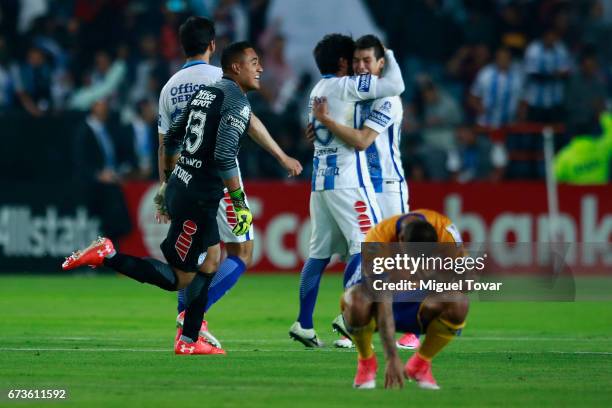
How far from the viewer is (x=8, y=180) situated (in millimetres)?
19922

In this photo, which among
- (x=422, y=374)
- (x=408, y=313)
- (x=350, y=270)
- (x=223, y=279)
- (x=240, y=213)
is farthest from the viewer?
(x=223, y=279)

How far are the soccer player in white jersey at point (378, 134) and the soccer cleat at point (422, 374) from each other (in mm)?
2491

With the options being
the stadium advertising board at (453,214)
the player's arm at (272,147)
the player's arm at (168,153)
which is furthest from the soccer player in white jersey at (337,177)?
the stadium advertising board at (453,214)

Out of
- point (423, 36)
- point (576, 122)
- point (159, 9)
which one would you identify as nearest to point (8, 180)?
point (159, 9)

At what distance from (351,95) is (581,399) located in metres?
3.76

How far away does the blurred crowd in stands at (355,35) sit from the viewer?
1997 cm

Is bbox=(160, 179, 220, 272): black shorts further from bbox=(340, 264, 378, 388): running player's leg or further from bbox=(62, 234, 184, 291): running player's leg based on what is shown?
bbox=(340, 264, 378, 388): running player's leg

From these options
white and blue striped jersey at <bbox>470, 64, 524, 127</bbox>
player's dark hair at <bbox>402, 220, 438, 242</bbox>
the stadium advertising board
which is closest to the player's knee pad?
player's dark hair at <bbox>402, 220, 438, 242</bbox>

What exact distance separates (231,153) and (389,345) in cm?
240

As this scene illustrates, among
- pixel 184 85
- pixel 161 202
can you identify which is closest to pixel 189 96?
pixel 184 85

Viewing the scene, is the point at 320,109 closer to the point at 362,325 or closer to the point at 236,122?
the point at 236,122

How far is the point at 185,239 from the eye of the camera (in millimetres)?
9836

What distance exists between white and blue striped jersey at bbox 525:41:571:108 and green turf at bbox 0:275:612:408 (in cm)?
530

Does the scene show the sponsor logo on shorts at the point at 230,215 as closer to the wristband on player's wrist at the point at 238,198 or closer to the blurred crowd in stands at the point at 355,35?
the wristband on player's wrist at the point at 238,198
